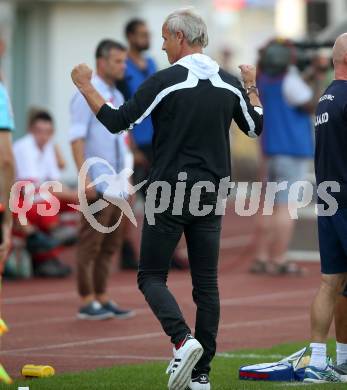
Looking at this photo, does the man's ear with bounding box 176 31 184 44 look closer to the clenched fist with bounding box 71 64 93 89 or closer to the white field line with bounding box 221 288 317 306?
the clenched fist with bounding box 71 64 93 89

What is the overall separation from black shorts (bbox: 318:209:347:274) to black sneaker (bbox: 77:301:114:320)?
12.0 ft

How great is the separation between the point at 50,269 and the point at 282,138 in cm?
320

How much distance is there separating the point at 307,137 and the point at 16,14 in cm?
1136

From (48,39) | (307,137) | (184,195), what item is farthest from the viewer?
(48,39)

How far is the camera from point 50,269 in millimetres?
15812

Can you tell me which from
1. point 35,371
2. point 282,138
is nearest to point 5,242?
point 35,371

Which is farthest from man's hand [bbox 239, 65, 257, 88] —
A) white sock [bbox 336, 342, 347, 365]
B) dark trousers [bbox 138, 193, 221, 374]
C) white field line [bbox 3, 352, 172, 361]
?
white field line [bbox 3, 352, 172, 361]

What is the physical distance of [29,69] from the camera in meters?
25.9

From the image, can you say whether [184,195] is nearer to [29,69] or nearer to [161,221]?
[161,221]

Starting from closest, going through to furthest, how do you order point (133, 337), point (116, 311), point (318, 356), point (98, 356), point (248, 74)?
point (248, 74) → point (318, 356) → point (98, 356) → point (133, 337) → point (116, 311)

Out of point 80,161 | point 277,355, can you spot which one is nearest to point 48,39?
point 80,161

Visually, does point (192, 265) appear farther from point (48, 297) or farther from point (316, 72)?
point (316, 72)

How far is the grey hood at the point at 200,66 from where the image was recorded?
26.7ft

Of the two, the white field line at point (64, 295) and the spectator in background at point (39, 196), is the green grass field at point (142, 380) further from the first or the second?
the spectator in background at point (39, 196)
